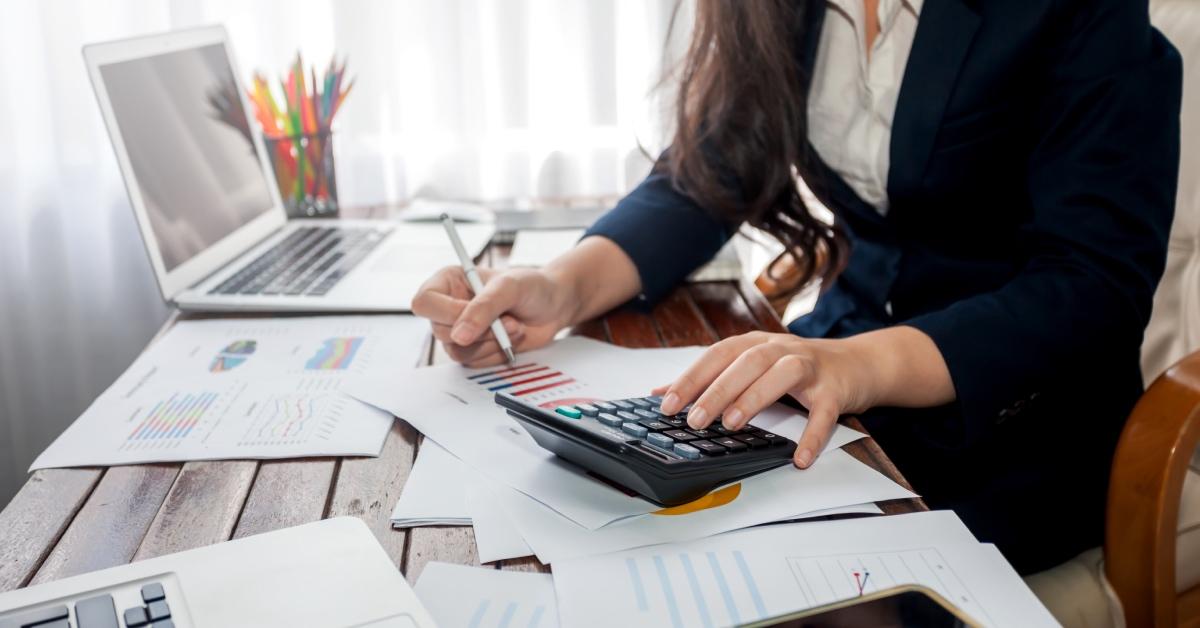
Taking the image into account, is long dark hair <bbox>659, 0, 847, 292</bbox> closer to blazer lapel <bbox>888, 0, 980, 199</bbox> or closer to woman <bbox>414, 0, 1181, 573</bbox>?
woman <bbox>414, 0, 1181, 573</bbox>

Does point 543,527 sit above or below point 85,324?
above

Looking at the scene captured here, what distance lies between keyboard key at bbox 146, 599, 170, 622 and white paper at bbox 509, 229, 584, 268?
0.75 meters

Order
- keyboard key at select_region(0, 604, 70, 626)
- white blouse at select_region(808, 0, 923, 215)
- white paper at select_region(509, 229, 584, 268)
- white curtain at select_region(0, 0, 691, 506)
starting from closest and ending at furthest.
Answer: keyboard key at select_region(0, 604, 70, 626)
white blouse at select_region(808, 0, 923, 215)
white paper at select_region(509, 229, 584, 268)
white curtain at select_region(0, 0, 691, 506)

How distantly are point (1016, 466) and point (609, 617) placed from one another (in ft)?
1.85

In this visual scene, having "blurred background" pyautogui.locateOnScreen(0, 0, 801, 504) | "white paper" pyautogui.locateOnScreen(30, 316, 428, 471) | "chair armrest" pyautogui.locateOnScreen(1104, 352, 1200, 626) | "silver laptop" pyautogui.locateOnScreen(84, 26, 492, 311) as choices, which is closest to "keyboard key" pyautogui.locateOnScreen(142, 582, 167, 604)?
"white paper" pyautogui.locateOnScreen(30, 316, 428, 471)

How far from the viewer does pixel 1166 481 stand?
80 centimetres

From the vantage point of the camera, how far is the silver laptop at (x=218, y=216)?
1074 millimetres

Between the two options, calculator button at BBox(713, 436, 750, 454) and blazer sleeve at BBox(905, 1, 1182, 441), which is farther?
blazer sleeve at BBox(905, 1, 1182, 441)

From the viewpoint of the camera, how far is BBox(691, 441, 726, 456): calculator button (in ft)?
2.07

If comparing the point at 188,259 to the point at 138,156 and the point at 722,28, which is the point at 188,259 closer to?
the point at 138,156

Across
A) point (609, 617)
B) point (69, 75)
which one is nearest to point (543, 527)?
point (609, 617)

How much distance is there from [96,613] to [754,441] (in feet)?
1.25

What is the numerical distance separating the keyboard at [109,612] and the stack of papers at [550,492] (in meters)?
0.16

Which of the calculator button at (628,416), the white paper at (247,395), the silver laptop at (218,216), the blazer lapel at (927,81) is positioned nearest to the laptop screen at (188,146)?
the silver laptop at (218,216)
